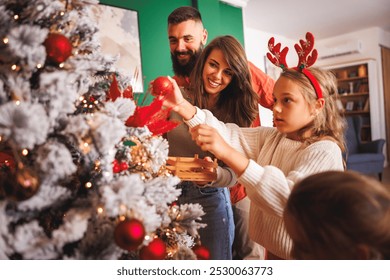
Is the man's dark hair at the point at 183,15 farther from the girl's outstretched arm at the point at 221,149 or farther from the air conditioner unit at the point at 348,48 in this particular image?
the air conditioner unit at the point at 348,48

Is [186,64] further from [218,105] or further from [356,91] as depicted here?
[356,91]

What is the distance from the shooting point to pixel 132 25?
1.28 m

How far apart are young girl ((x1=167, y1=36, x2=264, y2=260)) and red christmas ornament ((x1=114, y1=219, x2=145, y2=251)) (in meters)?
0.39

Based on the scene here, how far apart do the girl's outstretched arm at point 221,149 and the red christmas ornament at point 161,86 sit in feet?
0.37

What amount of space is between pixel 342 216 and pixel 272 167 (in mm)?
154

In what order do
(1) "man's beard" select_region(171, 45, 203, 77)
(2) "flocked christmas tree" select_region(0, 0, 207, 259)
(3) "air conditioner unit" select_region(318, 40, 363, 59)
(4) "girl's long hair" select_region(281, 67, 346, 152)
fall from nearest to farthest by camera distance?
(2) "flocked christmas tree" select_region(0, 0, 207, 259)
(4) "girl's long hair" select_region(281, 67, 346, 152)
(1) "man's beard" select_region(171, 45, 203, 77)
(3) "air conditioner unit" select_region(318, 40, 363, 59)

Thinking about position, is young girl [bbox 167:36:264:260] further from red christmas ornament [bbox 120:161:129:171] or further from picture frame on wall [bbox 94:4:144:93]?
picture frame on wall [bbox 94:4:144:93]

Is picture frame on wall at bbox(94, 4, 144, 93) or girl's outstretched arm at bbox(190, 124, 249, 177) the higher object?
picture frame on wall at bbox(94, 4, 144, 93)

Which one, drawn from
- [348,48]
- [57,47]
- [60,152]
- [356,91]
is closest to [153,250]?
[60,152]

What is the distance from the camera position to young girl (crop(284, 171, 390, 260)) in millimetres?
467

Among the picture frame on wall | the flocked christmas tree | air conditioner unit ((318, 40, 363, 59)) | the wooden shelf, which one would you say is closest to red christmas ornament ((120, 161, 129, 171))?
the flocked christmas tree

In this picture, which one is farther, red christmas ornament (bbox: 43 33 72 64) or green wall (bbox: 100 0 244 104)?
green wall (bbox: 100 0 244 104)

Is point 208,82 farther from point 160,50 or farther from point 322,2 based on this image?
point 322,2
